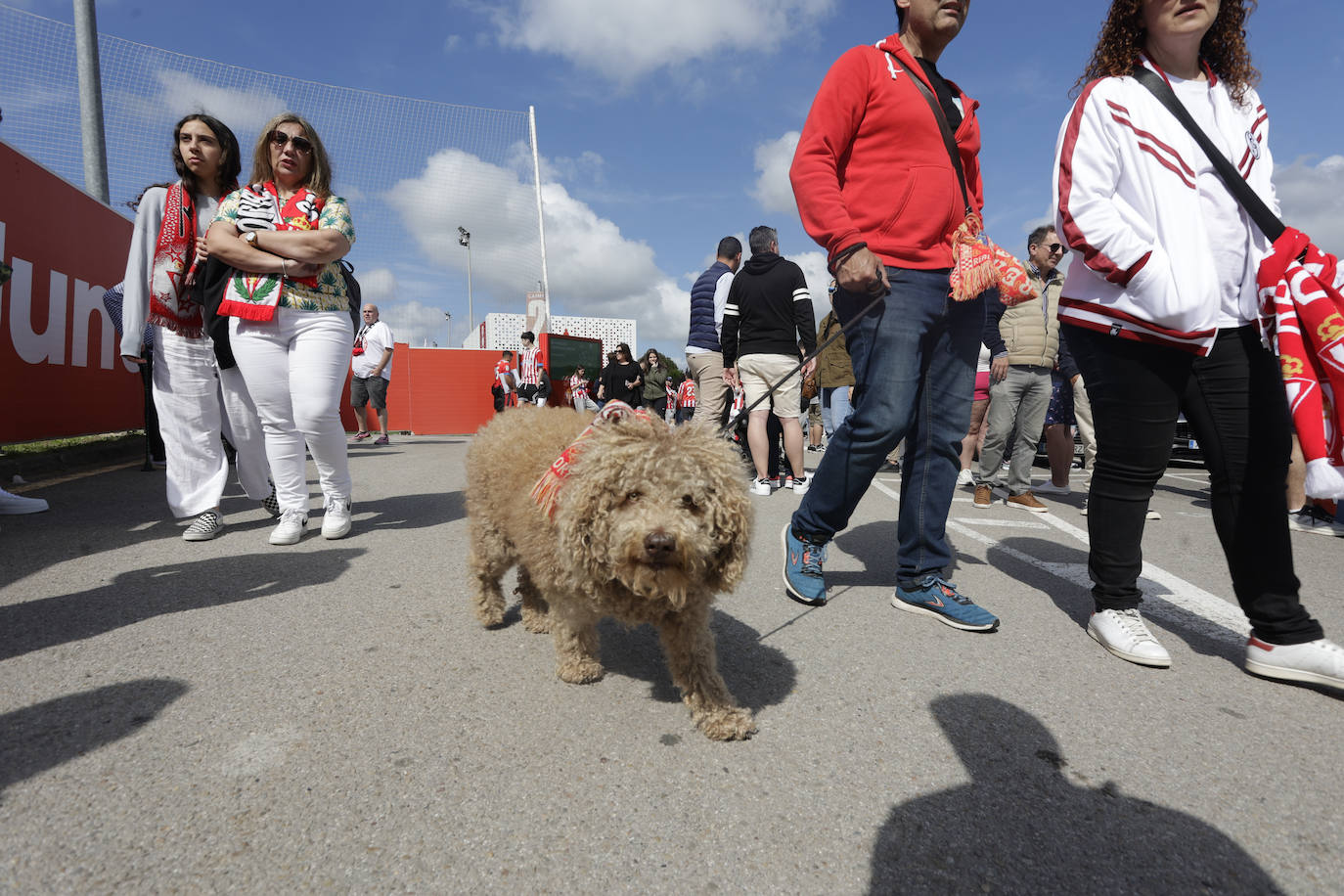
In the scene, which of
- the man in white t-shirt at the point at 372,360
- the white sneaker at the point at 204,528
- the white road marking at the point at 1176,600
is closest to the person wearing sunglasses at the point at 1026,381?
the white road marking at the point at 1176,600

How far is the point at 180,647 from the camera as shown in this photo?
94.3 inches

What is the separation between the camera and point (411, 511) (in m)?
5.30

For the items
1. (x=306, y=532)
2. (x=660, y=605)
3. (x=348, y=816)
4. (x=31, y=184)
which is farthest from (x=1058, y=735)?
(x=31, y=184)

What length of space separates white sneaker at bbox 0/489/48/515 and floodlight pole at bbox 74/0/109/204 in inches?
203

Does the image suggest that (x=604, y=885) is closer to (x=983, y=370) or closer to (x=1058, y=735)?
(x=1058, y=735)

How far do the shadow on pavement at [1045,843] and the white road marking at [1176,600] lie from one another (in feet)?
5.49

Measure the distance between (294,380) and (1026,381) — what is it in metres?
5.97

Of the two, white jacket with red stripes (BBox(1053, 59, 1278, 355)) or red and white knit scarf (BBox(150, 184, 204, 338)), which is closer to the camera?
white jacket with red stripes (BBox(1053, 59, 1278, 355))

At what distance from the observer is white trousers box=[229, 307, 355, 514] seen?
3.86 meters

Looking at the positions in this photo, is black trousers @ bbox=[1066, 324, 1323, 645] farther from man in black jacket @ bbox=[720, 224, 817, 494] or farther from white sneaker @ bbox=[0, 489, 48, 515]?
white sneaker @ bbox=[0, 489, 48, 515]

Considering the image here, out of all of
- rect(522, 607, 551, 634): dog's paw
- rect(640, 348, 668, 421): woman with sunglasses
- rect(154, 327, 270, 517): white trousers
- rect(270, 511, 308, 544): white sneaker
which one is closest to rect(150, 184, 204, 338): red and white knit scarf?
rect(154, 327, 270, 517): white trousers

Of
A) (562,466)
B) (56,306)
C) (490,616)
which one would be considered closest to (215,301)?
(490,616)

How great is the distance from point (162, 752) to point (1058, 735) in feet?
8.43

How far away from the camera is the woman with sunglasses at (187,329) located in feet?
13.0
